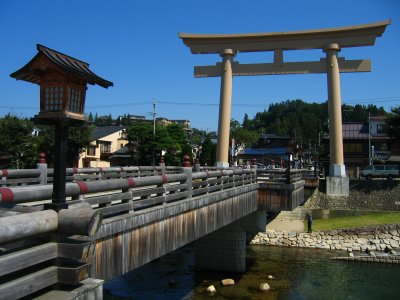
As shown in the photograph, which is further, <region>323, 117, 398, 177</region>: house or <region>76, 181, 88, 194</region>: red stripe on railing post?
<region>323, 117, 398, 177</region>: house

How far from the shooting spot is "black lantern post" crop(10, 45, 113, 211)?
4.99 m

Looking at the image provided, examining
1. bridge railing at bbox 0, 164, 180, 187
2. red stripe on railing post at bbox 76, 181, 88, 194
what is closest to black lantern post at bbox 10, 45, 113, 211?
red stripe on railing post at bbox 76, 181, 88, 194

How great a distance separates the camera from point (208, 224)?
12086mm

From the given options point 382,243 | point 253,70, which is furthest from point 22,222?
point 253,70

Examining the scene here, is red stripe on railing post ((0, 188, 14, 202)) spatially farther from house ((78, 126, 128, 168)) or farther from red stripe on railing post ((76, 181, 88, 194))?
house ((78, 126, 128, 168))

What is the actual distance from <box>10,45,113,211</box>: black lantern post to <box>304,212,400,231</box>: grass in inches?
1117

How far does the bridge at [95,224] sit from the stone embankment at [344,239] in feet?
45.2

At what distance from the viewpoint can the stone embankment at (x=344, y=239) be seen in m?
28.1

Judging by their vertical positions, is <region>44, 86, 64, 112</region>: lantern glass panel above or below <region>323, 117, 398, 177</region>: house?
below

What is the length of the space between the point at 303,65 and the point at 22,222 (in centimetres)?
3091

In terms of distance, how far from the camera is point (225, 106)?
1284 inches

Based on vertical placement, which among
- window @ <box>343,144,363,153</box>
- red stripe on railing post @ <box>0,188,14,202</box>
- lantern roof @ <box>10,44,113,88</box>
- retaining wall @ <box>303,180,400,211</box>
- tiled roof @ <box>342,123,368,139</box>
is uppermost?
tiled roof @ <box>342,123,368,139</box>

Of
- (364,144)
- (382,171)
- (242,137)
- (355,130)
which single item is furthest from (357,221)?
(242,137)

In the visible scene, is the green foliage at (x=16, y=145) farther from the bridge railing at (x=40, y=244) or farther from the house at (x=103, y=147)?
the bridge railing at (x=40, y=244)
